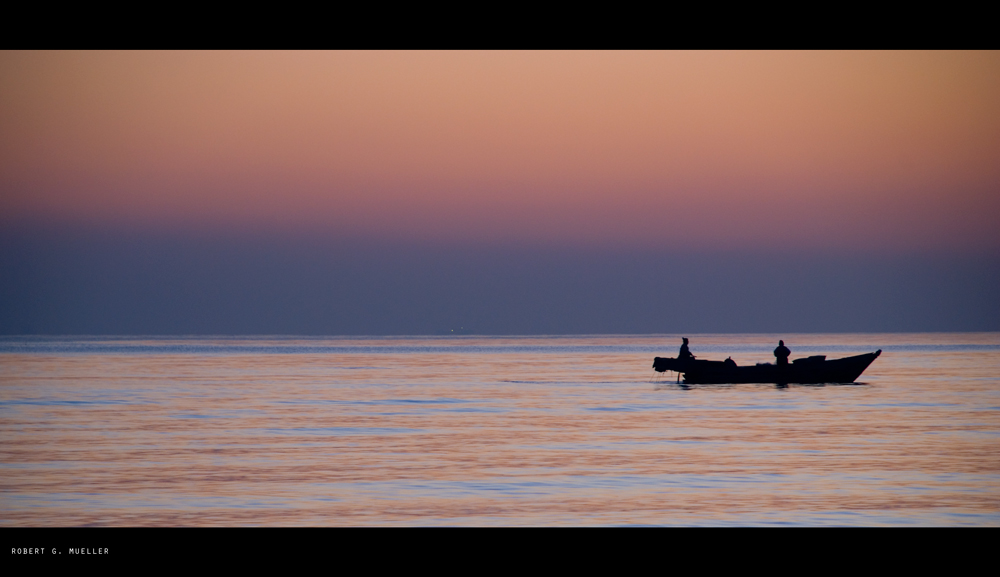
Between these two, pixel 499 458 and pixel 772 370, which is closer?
pixel 499 458

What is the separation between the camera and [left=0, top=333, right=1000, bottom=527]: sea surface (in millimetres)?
13016

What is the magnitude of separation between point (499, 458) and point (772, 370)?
21.9m

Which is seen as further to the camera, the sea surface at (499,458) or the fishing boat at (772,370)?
the fishing boat at (772,370)

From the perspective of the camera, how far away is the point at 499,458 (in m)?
18.1

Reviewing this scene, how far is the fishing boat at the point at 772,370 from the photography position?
37312mm

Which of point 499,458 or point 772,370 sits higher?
point 772,370

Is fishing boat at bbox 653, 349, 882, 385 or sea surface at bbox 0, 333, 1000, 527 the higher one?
fishing boat at bbox 653, 349, 882, 385

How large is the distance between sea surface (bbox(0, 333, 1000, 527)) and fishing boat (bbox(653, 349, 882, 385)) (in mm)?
1415

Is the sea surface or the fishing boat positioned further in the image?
the fishing boat

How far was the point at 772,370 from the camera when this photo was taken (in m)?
37.3

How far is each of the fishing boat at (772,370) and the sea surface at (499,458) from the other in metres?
1.41
